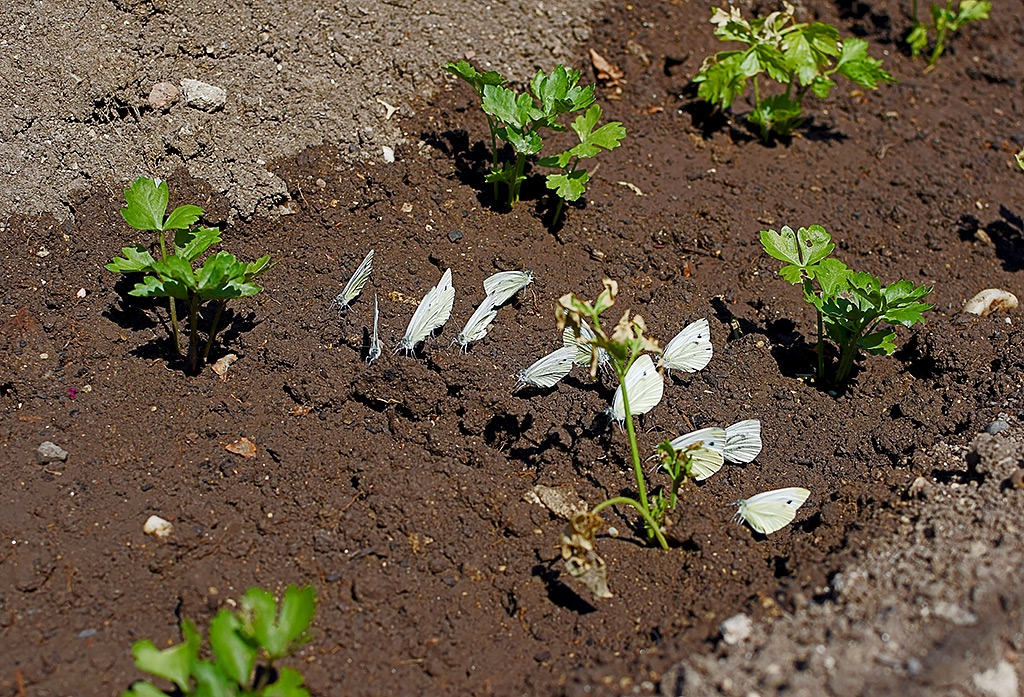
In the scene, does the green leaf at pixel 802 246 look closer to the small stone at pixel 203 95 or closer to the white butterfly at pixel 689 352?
the white butterfly at pixel 689 352

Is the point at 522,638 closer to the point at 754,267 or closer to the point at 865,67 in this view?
the point at 754,267

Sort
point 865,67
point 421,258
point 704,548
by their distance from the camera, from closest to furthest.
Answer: point 704,548 < point 421,258 < point 865,67

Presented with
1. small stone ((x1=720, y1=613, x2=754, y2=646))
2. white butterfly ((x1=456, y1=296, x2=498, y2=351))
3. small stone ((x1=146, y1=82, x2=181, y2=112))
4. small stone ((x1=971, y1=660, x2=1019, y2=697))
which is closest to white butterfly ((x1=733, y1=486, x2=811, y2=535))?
small stone ((x1=720, y1=613, x2=754, y2=646))

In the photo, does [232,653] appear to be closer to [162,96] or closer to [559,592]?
[559,592]

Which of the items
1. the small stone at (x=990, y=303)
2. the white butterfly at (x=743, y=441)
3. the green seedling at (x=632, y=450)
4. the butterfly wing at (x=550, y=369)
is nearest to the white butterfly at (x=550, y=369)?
the butterfly wing at (x=550, y=369)

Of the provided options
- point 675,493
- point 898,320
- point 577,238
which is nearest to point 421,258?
point 577,238

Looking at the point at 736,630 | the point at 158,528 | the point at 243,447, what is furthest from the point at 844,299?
the point at 158,528

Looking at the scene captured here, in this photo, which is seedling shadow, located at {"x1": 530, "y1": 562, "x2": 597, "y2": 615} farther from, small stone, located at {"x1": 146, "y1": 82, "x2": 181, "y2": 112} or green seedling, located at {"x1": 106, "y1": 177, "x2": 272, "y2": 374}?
small stone, located at {"x1": 146, "y1": 82, "x2": 181, "y2": 112}

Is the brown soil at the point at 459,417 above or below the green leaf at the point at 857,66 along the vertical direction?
below
